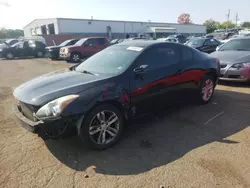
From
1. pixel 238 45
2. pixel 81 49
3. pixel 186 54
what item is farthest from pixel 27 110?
pixel 81 49

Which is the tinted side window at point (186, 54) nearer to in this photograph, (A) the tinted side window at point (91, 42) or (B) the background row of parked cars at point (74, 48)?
(B) the background row of parked cars at point (74, 48)

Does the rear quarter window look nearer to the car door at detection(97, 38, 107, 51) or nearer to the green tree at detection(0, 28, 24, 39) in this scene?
the car door at detection(97, 38, 107, 51)

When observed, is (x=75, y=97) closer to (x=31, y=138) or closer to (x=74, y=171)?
(x=74, y=171)

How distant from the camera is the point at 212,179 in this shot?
108 inches

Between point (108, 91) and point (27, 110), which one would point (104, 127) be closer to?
point (108, 91)

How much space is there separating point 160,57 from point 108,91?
146cm

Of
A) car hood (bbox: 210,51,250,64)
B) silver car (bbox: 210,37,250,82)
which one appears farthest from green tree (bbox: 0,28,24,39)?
silver car (bbox: 210,37,250,82)

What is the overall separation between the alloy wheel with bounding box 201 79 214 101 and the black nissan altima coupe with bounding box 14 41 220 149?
1.56 ft

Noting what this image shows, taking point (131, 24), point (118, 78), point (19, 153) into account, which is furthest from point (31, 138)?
point (131, 24)

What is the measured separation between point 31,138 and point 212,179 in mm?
2869

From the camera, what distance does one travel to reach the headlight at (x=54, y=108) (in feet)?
9.70

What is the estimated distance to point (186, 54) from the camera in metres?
4.80

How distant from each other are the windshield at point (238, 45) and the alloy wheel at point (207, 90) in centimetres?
339

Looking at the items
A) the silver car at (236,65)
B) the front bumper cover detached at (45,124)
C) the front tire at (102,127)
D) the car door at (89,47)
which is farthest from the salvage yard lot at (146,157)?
the car door at (89,47)
